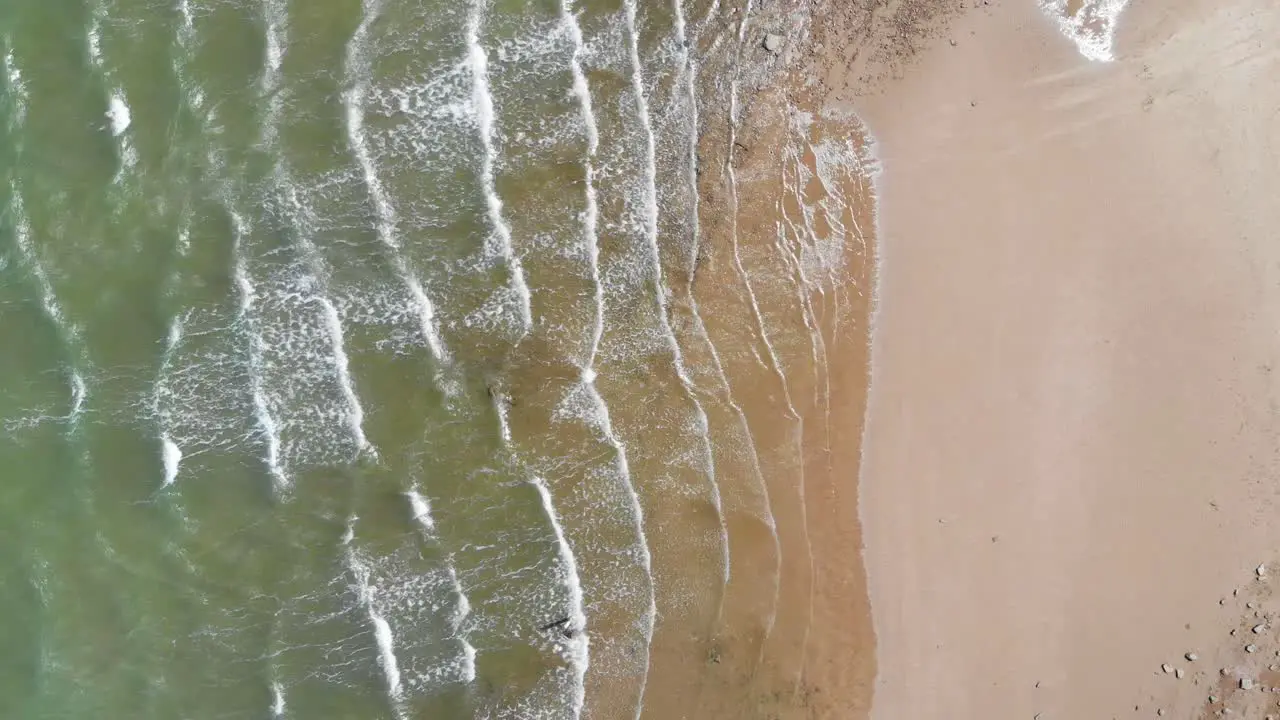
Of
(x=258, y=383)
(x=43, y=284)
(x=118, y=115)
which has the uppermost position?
(x=118, y=115)

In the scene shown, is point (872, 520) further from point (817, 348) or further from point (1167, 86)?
point (1167, 86)

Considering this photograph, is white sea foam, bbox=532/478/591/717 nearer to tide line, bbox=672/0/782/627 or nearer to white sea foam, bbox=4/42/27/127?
tide line, bbox=672/0/782/627

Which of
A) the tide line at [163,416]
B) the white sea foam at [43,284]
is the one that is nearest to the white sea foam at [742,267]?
the tide line at [163,416]

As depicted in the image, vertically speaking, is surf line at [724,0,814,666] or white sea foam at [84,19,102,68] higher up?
white sea foam at [84,19,102,68]

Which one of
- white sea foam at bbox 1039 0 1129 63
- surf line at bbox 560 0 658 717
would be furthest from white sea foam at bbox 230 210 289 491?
white sea foam at bbox 1039 0 1129 63

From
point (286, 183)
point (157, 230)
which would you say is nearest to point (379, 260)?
point (286, 183)

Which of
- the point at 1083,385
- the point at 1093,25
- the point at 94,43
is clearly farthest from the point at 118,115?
the point at 1083,385

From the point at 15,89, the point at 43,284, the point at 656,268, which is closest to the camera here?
the point at 656,268

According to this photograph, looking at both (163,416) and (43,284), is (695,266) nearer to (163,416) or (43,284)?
(163,416)
